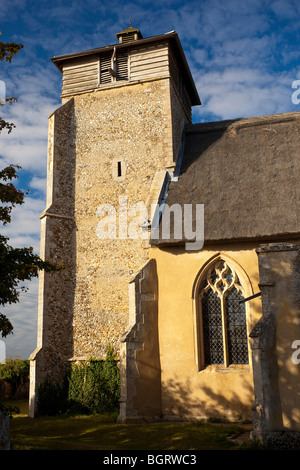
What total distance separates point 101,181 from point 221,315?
6.89m

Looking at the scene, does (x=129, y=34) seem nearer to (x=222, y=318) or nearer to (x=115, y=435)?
(x=222, y=318)

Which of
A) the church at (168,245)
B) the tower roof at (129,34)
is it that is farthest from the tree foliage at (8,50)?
the tower roof at (129,34)

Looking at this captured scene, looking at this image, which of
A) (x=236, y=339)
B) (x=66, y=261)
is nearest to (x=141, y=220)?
(x=66, y=261)

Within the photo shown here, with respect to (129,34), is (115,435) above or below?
below

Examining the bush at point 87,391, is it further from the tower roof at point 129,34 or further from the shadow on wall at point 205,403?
the tower roof at point 129,34

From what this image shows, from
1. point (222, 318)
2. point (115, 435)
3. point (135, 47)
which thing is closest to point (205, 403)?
point (222, 318)

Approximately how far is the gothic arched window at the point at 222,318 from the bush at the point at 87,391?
3266 mm

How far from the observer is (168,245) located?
1280 cm

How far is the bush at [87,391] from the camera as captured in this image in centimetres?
1353

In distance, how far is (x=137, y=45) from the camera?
57.4 ft

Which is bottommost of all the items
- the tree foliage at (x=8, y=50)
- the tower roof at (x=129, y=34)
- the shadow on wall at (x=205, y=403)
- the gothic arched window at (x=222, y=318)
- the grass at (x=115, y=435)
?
the grass at (x=115, y=435)

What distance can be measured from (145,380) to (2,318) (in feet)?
18.4

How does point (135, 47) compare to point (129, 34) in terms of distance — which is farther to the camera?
point (129, 34)
